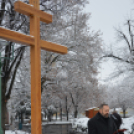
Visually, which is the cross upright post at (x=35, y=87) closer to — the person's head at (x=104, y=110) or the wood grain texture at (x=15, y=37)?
the wood grain texture at (x=15, y=37)

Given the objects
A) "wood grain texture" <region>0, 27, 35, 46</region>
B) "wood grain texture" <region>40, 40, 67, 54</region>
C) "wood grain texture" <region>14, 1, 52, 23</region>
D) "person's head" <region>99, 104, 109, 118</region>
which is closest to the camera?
"wood grain texture" <region>0, 27, 35, 46</region>

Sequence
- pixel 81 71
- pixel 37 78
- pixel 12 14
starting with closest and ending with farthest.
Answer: pixel 37 78 < pixel 12 14 < pixel 81 71

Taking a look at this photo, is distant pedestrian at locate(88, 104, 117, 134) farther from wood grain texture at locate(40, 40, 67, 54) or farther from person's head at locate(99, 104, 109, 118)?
wood grain texture at locate(40, 40, 67, 54)

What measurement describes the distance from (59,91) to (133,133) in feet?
21.3

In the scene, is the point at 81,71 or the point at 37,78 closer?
the point at 37,78

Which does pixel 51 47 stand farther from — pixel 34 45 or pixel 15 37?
pixel 15 37

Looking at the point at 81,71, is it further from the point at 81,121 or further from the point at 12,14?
the point at 12,14

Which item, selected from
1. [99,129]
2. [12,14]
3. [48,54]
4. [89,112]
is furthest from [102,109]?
[89,112]

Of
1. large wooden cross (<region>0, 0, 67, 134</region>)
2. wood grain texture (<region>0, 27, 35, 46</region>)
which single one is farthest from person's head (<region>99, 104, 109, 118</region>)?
wood grain texture (<region>0, 27, 35, 46</region>)

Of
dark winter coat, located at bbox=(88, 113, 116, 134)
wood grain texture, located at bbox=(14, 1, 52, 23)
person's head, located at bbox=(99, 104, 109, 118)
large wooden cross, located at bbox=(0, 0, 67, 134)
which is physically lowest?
dark winter coat, located at bbox=(88, 113, 116, 134)

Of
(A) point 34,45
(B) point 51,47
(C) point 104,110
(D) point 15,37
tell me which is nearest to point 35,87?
(A) point 34,45

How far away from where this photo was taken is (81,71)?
57.3 ft

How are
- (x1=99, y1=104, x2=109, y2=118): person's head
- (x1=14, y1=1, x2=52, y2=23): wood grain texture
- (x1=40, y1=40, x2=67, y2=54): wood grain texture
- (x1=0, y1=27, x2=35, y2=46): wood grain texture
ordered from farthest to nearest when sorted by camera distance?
(x1=40, y1=40, x2=67, y2=54): wood grain texture
(x1=99, y1=104, x2=109, y2=118): person's head
(x1=14, y1=1, x2=52, y2=23): wood grain texture
(x1=0, y1=27, x2=35, y2=46): wood grain texture

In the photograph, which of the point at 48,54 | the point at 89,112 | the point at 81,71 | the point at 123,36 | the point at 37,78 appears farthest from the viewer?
the point at 89,112
